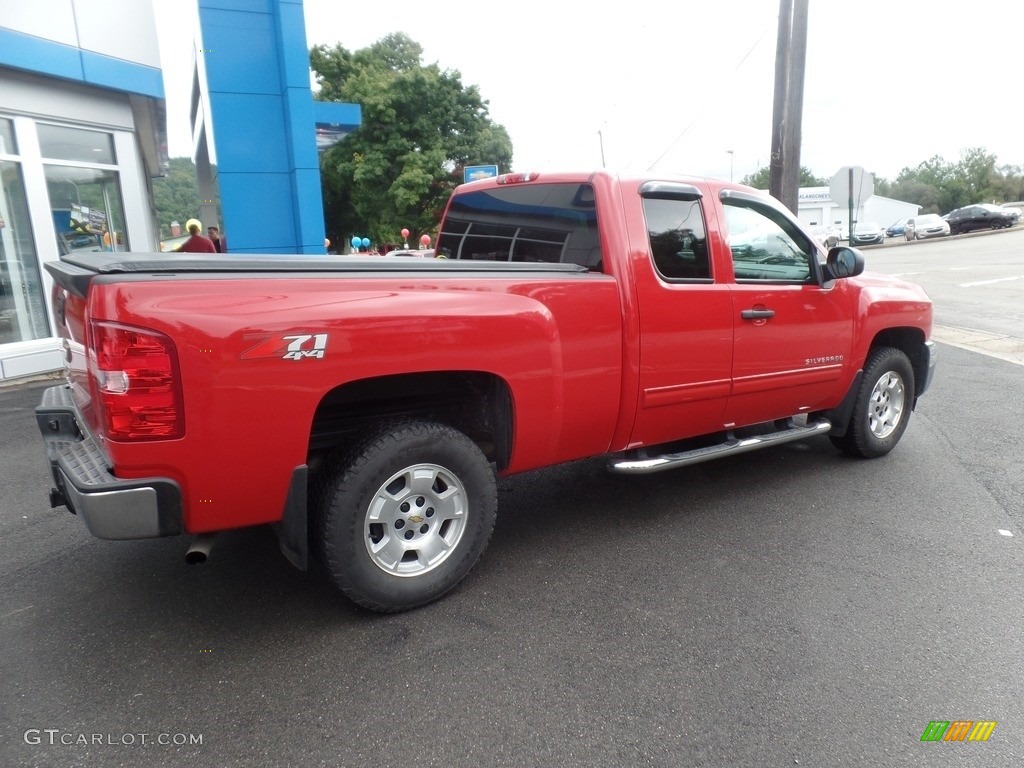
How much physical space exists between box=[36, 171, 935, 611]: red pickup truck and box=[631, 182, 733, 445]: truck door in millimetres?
14

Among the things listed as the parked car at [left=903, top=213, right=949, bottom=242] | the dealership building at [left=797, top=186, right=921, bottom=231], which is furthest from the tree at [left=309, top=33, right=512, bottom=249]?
the dealership building at [left=797, top=186, right=921, bottom=231]

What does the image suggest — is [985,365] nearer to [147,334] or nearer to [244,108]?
[147,334]

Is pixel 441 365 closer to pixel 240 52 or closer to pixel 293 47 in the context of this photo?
pixel 293 47

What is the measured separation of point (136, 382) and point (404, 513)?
1179 mm

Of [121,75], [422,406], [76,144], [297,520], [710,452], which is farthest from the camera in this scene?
[121,75]

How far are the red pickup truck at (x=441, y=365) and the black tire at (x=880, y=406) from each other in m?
0.08

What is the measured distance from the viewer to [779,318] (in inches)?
170

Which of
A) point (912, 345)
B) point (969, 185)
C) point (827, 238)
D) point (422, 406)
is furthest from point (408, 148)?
point (969, 185)

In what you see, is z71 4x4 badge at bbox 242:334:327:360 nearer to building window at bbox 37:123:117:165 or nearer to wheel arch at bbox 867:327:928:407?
wheel arch at bbox 867:327:928:407

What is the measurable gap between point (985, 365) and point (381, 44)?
44.1m

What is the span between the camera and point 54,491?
298 centimetres

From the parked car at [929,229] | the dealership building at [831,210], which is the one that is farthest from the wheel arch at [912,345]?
the dealership building at [831,210]

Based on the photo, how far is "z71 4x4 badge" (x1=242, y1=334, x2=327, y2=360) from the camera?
2.55 m

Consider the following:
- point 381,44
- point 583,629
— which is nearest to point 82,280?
point 583,629
